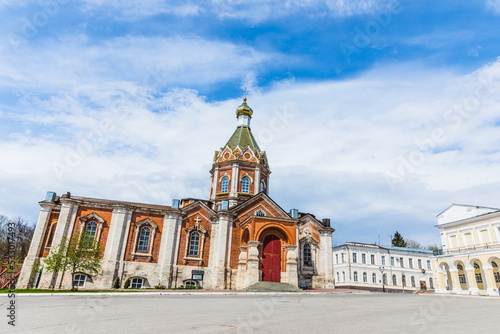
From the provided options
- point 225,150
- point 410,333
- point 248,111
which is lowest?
point 410,333

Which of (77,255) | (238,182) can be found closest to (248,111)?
(238,182)

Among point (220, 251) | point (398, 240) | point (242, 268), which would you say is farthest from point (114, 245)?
point (398, 240)

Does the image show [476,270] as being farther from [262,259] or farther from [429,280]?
[262,259]

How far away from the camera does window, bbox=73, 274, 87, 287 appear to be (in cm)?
2391

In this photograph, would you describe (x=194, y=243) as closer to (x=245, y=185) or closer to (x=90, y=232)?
(x=245, y=185)

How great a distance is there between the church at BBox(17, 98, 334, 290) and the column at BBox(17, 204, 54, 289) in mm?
65

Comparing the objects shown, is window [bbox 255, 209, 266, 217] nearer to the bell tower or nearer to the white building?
the bell tower

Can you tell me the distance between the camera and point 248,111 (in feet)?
122

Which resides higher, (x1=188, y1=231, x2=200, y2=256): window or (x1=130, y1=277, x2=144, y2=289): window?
(x1=188, y1=231, x2=200, y2=256): window

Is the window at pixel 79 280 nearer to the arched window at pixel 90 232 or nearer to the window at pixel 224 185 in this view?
the arched window at pixel 90 232

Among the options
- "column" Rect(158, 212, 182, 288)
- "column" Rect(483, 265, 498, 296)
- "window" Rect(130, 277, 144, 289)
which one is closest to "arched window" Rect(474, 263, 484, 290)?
"column" Rect(483, 265, 498, 296)

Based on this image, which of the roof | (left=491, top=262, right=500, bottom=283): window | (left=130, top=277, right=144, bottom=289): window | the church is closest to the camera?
the church

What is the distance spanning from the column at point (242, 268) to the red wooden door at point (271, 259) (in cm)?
160

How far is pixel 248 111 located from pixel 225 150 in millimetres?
6550
